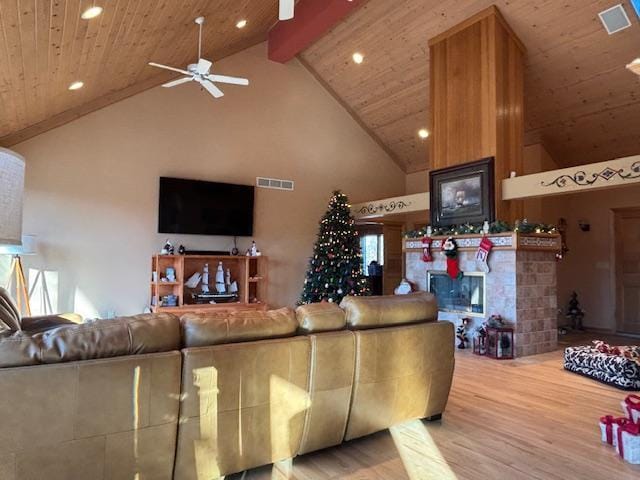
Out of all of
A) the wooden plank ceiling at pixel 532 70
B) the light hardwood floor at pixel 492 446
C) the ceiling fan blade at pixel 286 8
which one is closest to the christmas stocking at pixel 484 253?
the light hardwood floor at pixel 492 446

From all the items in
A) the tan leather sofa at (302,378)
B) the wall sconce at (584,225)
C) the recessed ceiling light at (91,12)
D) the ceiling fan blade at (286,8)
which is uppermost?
the recessed ceiling light at (91,12)

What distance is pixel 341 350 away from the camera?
97.9 inches

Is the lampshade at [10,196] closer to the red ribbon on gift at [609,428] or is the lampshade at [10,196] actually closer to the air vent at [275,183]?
the red ribbon on gift at [609,428]

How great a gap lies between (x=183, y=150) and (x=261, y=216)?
1.76 metres

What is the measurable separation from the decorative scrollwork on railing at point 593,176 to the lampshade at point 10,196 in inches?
213

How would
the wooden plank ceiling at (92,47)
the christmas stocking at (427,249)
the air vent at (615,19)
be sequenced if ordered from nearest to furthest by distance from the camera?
the wooden plank ceiling at (92,47), the air vent at (615,19), the christmas stocking at (427,249)

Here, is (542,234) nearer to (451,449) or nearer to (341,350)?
(451,449)

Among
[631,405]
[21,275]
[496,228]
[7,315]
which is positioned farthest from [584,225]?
[21,275]

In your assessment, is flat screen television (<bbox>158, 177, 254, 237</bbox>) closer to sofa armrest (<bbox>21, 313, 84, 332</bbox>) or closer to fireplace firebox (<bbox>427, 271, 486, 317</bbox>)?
fireplace firebox (<bbox>427, 271, 486, 317</bbox>)

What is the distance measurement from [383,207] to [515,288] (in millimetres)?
2957

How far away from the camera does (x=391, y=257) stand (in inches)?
369

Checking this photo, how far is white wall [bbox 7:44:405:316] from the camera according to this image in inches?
239

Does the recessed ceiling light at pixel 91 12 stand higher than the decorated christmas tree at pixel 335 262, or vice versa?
A: the recessed ceiling light at pixel 91 12

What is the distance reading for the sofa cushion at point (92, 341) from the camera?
1.71 metres
